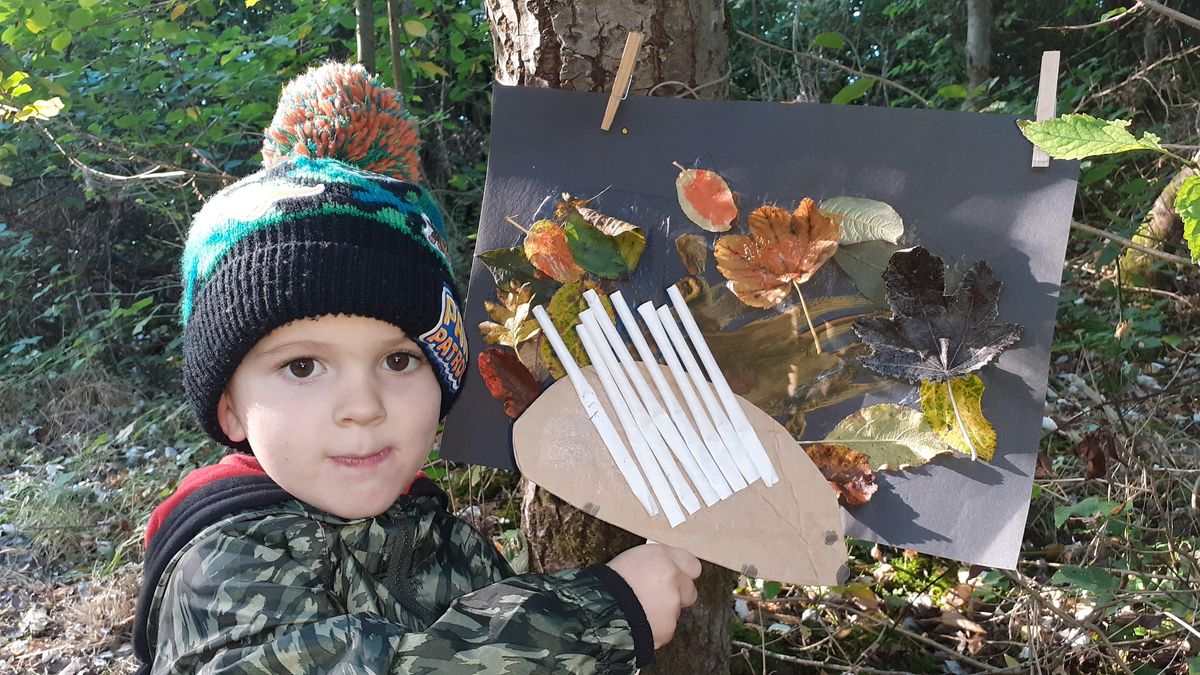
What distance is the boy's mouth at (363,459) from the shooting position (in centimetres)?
107

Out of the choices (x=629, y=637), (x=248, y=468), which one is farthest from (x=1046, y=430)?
(x=248, y=468)

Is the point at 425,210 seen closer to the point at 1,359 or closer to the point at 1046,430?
the point at 1046,430

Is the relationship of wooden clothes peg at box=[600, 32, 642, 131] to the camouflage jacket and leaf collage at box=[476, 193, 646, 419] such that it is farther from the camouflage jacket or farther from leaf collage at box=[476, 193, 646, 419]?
the camouflage jacket

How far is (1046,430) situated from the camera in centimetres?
195

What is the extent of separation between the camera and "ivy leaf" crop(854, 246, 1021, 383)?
1048 millimetres

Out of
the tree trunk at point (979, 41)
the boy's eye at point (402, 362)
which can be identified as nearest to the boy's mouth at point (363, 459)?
the boy's eye at point (402, 362)

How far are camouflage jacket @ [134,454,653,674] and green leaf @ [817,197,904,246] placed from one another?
529 mm

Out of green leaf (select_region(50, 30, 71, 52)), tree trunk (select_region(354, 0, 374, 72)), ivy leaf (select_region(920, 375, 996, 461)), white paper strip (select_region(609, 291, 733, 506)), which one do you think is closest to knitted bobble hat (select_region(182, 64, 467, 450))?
white paper strip (select_region(609, 291, 733, 506))

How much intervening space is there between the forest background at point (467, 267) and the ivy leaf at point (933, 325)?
18.1 inches

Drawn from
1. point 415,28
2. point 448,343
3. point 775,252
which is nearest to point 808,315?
point 775,252

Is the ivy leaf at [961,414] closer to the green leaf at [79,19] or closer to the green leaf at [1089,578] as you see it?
the green leaf at [1089,578]

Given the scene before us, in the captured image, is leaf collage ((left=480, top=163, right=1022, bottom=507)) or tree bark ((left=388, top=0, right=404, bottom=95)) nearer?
leaf collage ((left=480, top=163, right=1022, bottom=507))

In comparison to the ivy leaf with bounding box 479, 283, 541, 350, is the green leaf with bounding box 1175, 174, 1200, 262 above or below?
above

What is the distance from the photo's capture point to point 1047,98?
1.04 m
